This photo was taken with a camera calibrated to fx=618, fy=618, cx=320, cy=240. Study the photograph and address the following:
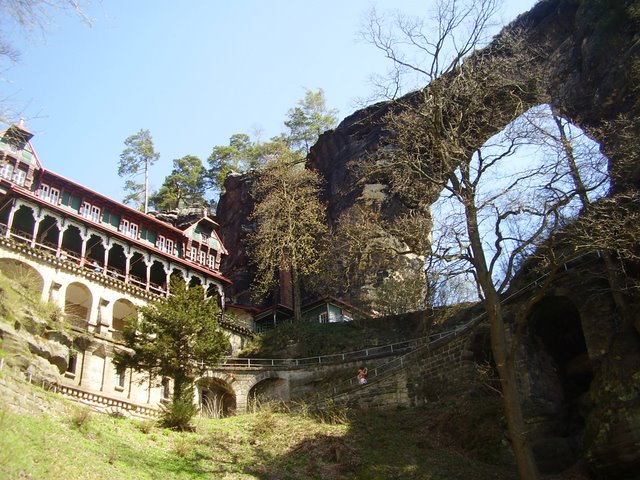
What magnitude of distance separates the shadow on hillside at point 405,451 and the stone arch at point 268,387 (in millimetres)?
11406

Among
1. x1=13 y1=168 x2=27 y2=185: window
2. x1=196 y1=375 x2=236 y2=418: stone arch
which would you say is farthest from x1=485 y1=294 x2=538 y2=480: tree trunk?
x1=13 y1=168 x2=27 y2=185: window

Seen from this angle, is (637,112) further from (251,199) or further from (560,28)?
(251,199)

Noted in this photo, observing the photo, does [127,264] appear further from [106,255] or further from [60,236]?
[60,236]

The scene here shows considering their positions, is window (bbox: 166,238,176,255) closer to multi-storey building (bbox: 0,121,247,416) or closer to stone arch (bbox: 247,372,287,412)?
multi-storey building (bbox: 0,121,247,416)

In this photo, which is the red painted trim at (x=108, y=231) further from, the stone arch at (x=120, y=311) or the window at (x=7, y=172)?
the stone arch at (x=120, y=311)

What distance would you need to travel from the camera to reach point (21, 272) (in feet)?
104

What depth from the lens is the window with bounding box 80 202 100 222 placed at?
3889 centimetres

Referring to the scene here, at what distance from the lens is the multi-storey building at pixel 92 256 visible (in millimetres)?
30328

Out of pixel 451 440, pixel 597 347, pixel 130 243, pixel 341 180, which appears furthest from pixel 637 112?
pixel 130 243

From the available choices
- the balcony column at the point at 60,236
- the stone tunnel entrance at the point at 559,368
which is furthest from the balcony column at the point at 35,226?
Result: the stone tunnel entrance at the point at 559,368

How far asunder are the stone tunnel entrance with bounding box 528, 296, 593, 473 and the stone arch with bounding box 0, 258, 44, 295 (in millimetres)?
23468

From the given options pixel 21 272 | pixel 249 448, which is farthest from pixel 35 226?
pixel 249 448

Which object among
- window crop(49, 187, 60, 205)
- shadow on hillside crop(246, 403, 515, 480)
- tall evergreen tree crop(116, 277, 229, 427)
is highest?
window crop(49, 187, 60, 205)

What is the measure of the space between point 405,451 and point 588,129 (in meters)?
11.4
